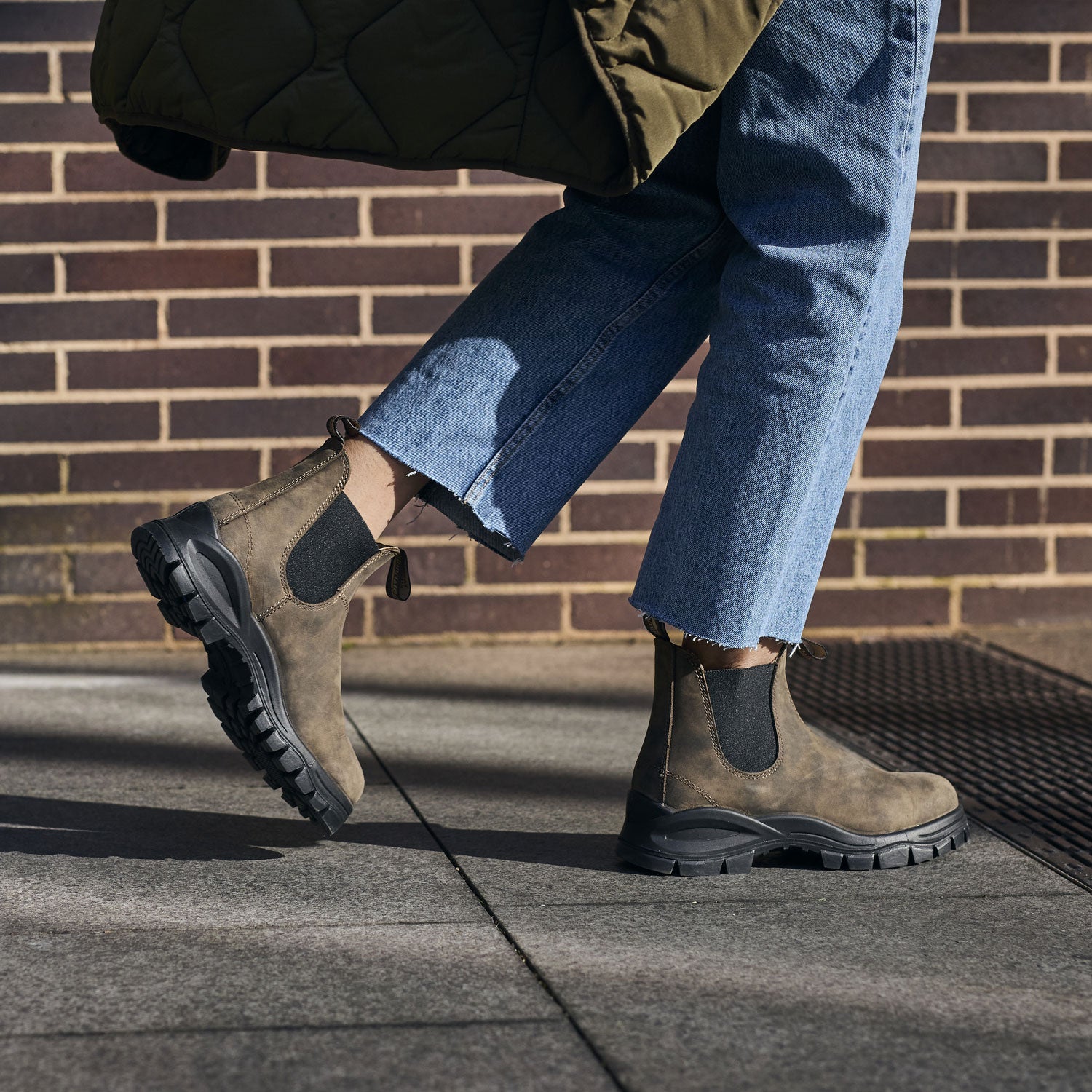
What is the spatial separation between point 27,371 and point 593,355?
1.73m

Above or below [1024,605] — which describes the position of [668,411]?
above

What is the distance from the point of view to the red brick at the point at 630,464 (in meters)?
3.14

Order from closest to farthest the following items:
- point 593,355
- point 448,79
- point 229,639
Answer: point 448,79, point 229,639, point 593,355

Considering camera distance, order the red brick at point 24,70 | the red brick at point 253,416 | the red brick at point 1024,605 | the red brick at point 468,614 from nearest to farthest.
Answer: the red brick at point 24,70
the red brick at point 253,416
the red brick at point 468,614
the red brick at point 1024,605

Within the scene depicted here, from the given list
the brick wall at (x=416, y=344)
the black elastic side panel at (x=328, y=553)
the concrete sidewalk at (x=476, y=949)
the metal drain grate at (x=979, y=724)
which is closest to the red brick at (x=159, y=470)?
the brick wall at (x=416, y=344)

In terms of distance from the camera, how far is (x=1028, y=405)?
324cm

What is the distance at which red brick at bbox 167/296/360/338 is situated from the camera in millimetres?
3029

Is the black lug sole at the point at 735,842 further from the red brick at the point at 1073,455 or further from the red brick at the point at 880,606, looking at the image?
the red brick at the point at 1073,455

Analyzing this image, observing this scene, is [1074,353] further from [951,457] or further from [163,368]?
[163,368]

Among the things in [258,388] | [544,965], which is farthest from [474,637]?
[544,965]

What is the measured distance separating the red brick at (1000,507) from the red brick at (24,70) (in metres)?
2.11

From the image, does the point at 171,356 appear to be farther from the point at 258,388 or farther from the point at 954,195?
the point at 954,195

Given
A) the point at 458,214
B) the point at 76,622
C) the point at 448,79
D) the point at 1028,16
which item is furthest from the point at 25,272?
the point at 1028,16

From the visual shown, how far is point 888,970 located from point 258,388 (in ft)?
6.66
